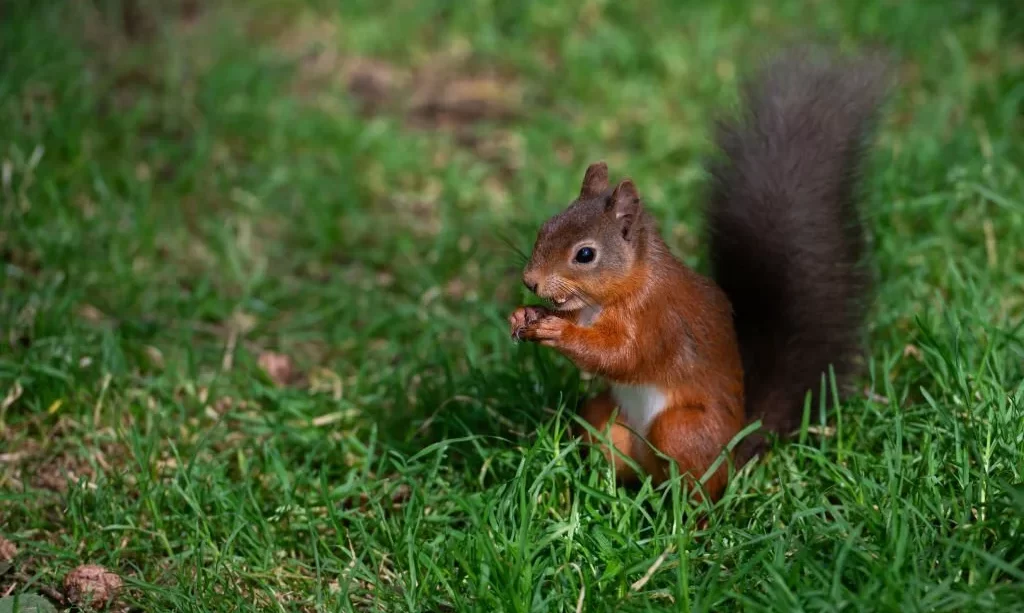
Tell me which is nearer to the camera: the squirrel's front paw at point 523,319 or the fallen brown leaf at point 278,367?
the squirrel's front paw at point 523,319

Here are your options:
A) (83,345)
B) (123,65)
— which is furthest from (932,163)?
(123,65)

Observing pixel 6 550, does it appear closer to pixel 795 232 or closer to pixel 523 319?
pixel 523 319

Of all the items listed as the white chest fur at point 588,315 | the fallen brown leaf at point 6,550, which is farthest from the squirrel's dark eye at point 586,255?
the fallen brown leaf at point 6,550

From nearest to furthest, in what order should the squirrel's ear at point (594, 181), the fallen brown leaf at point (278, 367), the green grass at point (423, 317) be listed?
the green grass at point (423, 317)
the squirrel's ear at point (594, 181)
the fallen brown leaf at point (278, 367)

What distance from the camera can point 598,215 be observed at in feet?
7.79

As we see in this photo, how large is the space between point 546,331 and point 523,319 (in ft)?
0.21

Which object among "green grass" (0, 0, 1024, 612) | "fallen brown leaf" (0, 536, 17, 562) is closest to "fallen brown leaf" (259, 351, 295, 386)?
"green grass" (0, 0, 1024, 612)

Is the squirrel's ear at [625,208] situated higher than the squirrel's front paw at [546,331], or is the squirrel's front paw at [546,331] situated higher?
the squirrel's ear at [625,208]

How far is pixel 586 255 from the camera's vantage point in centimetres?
234

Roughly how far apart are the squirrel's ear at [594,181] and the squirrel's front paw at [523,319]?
290mm

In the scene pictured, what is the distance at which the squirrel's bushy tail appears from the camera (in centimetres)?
260

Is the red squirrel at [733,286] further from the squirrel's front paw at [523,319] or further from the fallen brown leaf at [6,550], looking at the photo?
the fallen brown leaf at [6,550]

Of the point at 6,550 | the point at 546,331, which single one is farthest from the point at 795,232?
the point at 6,550

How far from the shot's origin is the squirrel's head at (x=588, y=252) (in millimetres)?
2330
